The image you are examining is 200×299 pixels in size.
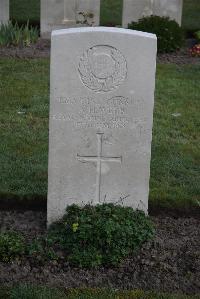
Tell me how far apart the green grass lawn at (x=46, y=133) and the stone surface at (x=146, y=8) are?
2441 mm

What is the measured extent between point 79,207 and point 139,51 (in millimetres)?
1385

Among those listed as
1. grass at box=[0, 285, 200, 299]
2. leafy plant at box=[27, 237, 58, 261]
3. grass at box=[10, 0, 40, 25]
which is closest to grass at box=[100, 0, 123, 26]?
grass at box=[10, 0, 40, 25]

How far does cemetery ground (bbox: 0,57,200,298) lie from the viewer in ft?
17.7

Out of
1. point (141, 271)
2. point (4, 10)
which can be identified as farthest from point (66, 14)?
point (141, 271)

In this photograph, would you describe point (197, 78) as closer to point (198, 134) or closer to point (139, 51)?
point (198, 134)

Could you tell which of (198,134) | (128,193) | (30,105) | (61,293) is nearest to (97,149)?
(128,193)

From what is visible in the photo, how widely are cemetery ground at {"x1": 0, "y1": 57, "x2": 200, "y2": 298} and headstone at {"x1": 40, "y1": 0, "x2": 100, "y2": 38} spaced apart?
10.6 ft

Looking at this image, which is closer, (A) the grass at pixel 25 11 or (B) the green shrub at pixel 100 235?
(B) the green shrub at pixel 100 235

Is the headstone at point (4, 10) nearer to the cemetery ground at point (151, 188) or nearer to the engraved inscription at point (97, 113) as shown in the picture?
the cemetery ground at point (151, 188)

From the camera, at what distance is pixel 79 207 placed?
5922 millimetres

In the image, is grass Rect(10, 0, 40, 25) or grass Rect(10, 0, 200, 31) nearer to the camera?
grass Rect(10, 0, 40, 25)

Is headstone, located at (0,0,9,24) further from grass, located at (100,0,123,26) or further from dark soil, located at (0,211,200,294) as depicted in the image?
dark soil, located at (0,211,200,294)

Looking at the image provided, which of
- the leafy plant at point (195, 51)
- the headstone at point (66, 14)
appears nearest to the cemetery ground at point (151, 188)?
the leafy plant at point (195, 51)

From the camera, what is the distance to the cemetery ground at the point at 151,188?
5.41m
